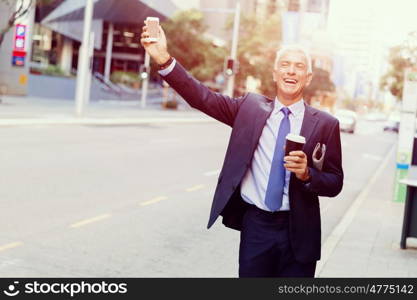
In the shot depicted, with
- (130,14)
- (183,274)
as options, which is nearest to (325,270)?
(183,274)

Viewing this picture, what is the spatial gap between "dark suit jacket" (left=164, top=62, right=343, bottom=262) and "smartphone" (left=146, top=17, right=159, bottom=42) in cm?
23

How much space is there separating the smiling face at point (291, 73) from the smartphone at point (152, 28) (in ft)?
2.26

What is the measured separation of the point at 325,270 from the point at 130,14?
6135 cm

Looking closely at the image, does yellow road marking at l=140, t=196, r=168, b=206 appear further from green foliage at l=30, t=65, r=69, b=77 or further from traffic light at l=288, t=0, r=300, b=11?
traffic light at l=288, t=0, r=300, b=11

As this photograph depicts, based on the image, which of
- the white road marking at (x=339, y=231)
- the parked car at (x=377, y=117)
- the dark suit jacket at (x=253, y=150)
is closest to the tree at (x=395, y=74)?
the white road marking at (x=339, y=231)

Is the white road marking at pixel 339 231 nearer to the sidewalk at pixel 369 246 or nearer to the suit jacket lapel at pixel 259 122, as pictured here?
the sidewalk at pixel 369 246

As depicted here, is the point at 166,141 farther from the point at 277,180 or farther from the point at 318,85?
the point at 318,85

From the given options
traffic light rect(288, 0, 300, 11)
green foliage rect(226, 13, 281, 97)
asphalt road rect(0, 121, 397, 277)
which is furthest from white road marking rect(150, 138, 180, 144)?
traffic light rect(288, 0, 300, 11)

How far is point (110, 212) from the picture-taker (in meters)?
10.6

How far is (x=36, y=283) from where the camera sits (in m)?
4.64

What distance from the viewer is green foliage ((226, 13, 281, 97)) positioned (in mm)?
67875

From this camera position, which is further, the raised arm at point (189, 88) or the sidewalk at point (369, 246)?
the sidewalk at point (369, 246)

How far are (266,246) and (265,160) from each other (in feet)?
1.44

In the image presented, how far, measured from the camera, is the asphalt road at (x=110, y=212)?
25.2 feet
